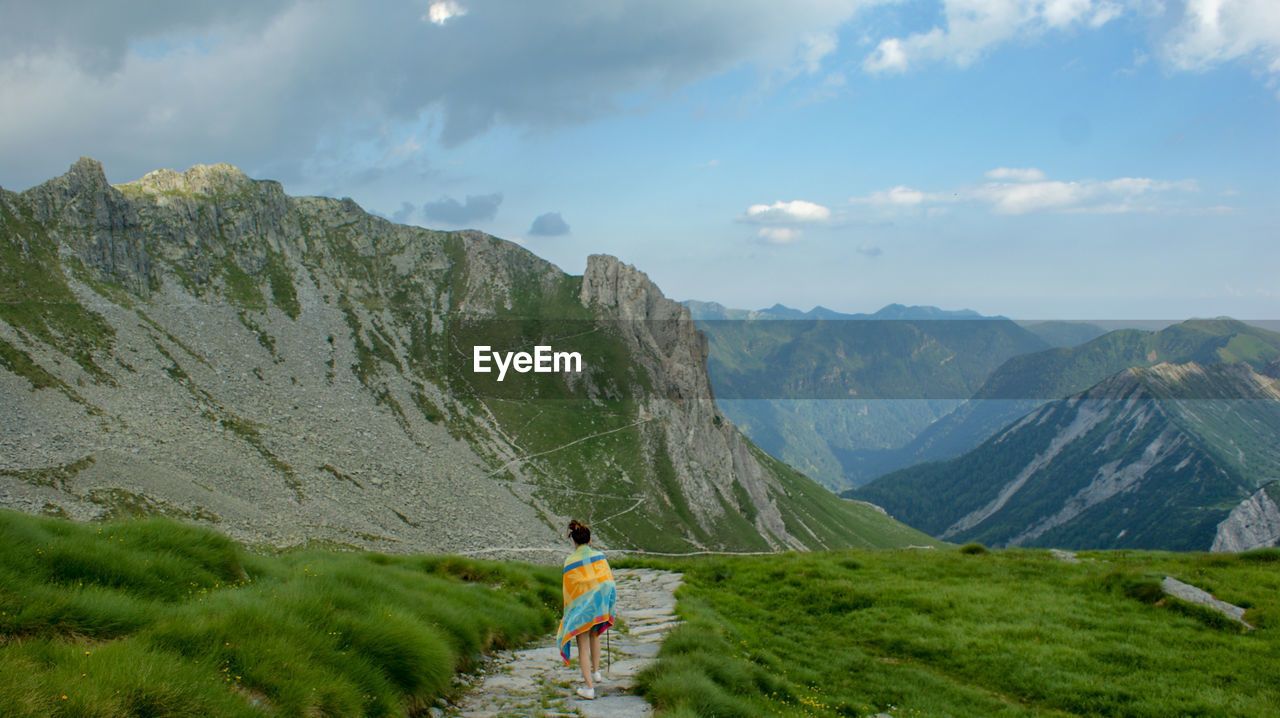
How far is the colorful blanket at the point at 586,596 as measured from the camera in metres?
12.2

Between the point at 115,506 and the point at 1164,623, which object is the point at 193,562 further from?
the point at 115,506

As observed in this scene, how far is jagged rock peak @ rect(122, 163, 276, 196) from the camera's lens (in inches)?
6221

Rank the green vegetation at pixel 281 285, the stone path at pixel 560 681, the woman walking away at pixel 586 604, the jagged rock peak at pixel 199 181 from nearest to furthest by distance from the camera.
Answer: the stone path at pixel 560 681, the woman walking away at pixel 586 604, the green vegetation at pixel 281 285, the jagged rock peak at pixel 199 181

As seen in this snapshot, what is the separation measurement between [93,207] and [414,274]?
242 ft

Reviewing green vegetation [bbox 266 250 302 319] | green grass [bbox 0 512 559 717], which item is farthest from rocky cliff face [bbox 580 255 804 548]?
green grass [bbox 0 512 559 717]

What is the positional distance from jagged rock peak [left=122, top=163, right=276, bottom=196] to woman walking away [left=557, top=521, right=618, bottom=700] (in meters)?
186

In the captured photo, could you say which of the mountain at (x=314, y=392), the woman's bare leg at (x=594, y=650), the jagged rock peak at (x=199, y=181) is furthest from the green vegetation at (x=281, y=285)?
the woman's bare leg at (x=594, y=650)

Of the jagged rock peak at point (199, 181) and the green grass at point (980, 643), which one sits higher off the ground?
the jagged rock peak at point (199, 181)

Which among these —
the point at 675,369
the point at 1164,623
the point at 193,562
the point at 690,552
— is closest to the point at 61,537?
the point at 193,562

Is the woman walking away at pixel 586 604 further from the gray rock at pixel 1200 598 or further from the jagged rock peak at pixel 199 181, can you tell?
the jagged rock peak at pixel 199 181

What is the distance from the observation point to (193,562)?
1265cm

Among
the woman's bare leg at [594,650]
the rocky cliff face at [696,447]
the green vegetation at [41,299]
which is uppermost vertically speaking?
the green vegetation at [41,299]

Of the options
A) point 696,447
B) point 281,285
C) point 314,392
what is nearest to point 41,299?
point 314,392

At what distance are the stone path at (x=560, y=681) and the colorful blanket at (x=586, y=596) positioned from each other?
877mm
